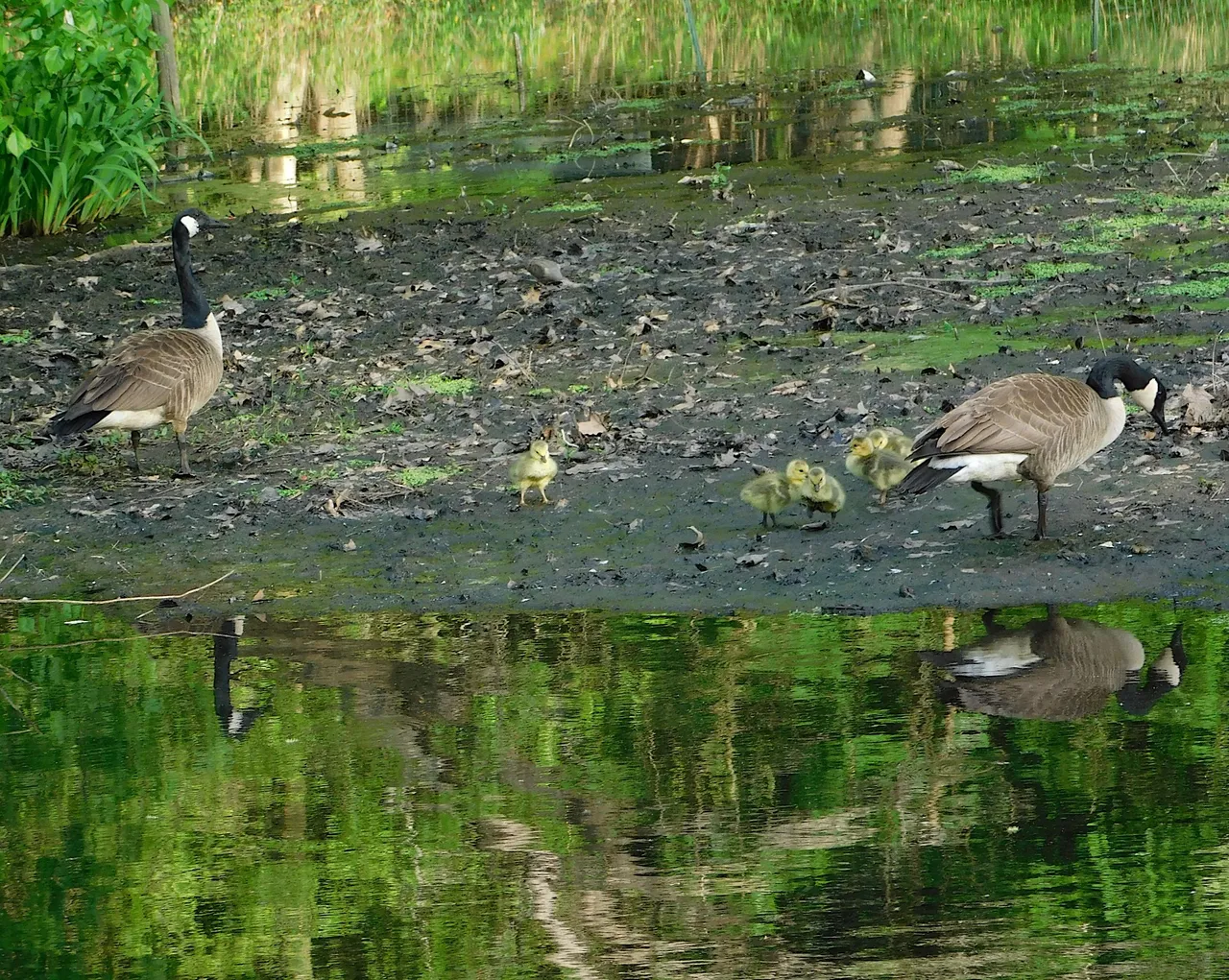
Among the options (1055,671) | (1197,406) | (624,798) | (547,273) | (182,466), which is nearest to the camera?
(624,798)

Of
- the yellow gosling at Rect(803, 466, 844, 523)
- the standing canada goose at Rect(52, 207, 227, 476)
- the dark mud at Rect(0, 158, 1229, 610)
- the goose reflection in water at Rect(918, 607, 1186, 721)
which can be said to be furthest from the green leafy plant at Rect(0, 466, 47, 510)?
the goose reflection in water at Rect(918, 607, 1186, 721)

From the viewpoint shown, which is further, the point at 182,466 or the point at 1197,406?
the point at 182,466

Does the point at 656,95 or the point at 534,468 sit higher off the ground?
the point at 656,95

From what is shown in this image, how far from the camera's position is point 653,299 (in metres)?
13.4

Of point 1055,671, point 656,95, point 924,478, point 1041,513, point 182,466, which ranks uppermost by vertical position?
point 656,95

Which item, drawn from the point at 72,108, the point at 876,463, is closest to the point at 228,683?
the point at 876,463

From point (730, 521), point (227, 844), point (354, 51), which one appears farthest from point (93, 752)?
point (354, 51)

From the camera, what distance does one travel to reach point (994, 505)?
27.4 ft

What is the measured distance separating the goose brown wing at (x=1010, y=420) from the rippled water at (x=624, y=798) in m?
0.82

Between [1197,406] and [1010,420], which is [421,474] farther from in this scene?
[1197,406]

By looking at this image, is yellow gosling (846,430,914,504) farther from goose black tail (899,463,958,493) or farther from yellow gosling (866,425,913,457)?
goose black tail (899,463,958,493)

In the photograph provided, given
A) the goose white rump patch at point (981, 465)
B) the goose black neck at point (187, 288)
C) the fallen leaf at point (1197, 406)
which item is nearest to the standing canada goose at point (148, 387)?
the goose black neck at point (187, 288)

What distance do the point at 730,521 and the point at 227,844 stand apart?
152 inches

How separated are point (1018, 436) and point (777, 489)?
131 centimetres
